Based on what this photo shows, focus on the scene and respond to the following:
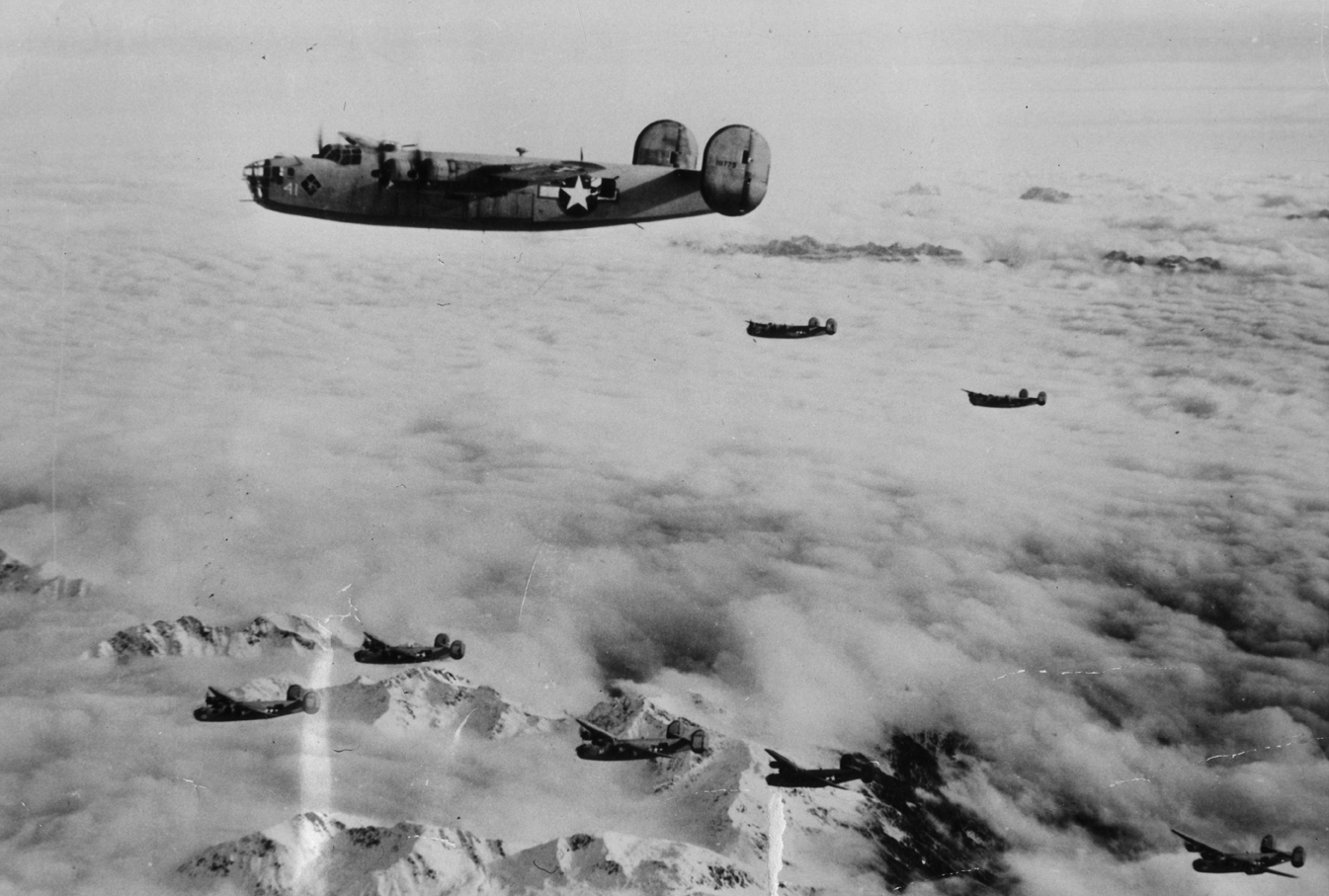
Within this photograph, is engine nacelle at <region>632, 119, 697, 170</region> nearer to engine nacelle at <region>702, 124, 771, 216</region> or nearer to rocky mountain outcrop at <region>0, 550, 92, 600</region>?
engine nacelle at <region>702, 124, 771, 216</region>

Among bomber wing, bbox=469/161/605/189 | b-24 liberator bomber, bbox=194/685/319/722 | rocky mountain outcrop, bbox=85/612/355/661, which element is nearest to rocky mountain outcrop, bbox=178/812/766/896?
rocky mountain outcrop, bbox=85/612/355/661

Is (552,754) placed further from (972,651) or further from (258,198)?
(258,198)

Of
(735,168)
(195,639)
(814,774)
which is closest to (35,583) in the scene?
(195,639)

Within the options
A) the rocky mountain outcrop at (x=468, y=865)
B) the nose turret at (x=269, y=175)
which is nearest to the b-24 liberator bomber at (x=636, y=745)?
the rocky mountain outcrop at (x=468, y=865)

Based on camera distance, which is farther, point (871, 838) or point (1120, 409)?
point (871, 838)

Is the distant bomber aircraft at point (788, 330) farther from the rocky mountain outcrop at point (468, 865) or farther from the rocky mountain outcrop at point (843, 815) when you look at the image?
the rocky mountain outcrop at point (468, 865)

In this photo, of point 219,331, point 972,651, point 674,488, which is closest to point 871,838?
point 972,651
